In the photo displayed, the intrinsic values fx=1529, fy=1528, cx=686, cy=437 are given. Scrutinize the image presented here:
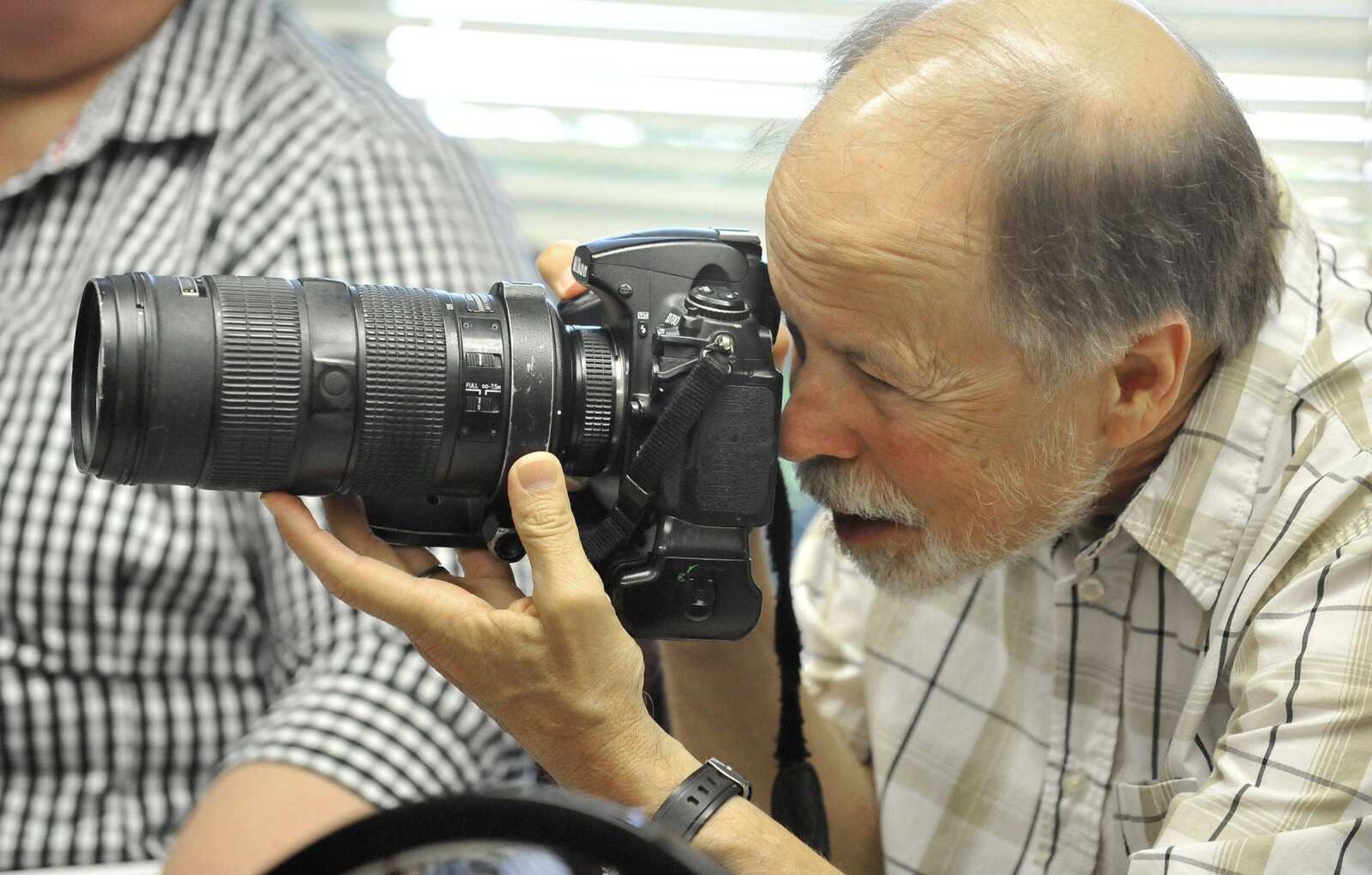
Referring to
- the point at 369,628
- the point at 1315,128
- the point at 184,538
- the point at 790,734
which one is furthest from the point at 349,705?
the point at 1315,128

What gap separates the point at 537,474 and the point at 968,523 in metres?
0.29

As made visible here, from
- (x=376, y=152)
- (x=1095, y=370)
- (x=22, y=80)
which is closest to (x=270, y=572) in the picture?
(x=376, y=152)

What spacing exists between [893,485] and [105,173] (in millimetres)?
717

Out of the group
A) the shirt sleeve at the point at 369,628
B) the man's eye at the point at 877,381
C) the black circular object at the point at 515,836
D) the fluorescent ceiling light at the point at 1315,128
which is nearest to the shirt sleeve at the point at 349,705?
the shirt sleeve at the point at 369,628

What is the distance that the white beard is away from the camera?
3.07 feet

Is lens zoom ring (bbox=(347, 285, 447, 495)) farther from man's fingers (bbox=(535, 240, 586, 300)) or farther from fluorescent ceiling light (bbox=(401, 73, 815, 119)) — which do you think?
Result: fluorescent ceiling light (bbox=(401, 73, 815, 119))

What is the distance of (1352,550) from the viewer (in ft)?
2.64

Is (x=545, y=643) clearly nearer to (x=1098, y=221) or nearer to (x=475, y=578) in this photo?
(x=475, y=578)

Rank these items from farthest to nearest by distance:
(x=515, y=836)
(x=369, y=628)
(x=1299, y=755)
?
(x=369, y=628) < (x=1299, y=755) < (x=515, y=836)

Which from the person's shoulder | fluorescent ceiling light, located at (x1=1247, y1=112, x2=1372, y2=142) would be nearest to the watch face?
the person's shoulder

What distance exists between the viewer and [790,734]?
104 cm

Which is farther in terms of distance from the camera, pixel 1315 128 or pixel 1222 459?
pixel 1315 128

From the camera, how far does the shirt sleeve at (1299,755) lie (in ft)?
2.52

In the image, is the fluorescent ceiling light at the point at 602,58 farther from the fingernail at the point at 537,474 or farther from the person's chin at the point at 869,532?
the fingernail at the point at 537,474
